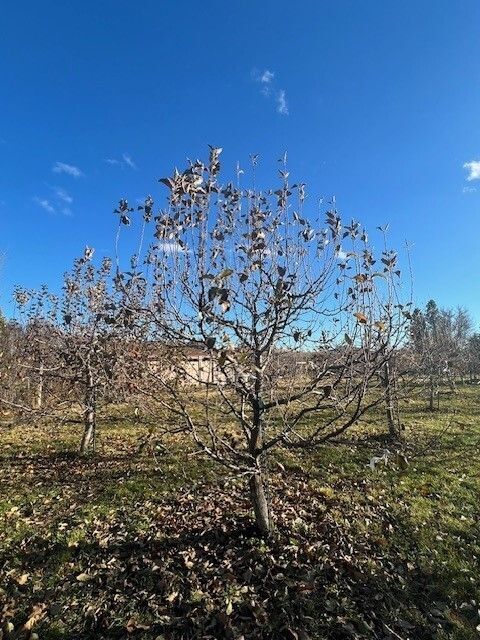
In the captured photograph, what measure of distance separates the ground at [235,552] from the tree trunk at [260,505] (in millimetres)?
218

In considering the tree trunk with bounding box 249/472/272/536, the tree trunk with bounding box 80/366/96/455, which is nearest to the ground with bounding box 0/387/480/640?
the tree trunk with bounding box 249/472/272/536

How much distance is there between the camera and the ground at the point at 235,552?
4113 mm

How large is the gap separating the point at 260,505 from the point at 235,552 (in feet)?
2.20

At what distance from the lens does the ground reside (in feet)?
13.5

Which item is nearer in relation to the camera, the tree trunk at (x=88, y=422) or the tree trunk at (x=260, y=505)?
the tree trunk at (x=260, y=505)

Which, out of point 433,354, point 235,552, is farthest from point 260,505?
point 433,354

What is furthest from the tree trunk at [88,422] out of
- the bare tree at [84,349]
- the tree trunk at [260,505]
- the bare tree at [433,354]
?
the bare tree at [433,354]

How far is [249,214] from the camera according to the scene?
189 inches

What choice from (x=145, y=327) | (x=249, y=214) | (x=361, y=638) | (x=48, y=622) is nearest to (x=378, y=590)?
(x=361, y=638)

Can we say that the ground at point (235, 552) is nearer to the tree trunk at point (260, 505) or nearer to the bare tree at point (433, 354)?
the tree trunk at point (260, 505)

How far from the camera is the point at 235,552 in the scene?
509cm

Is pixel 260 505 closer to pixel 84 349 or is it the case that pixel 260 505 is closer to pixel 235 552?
pixel 235 552

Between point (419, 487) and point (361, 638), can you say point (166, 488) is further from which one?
point (419, 487)

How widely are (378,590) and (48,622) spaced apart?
379cm
